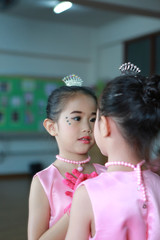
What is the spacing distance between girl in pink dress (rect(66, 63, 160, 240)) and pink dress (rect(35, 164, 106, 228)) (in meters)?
0.30

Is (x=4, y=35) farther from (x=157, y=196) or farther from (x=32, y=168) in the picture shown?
(x=157, y=196)

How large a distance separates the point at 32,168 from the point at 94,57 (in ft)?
9.06

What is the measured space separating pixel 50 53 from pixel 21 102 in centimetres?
118

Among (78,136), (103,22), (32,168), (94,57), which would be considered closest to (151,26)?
(103,22)

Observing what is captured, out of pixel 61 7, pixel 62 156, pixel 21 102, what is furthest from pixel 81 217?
pixel 21 102

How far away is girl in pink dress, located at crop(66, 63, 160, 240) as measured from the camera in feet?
2.79

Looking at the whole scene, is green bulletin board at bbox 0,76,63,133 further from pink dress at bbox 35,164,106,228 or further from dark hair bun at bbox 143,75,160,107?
dark hair bun at bbox 143,75,160,107

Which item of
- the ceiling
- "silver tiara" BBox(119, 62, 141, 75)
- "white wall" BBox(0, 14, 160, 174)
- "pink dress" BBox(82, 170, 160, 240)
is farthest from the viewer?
"white wall" BBox(0, 14, 160, 174)

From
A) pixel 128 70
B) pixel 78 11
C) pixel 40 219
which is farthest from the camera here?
pixel 78 11

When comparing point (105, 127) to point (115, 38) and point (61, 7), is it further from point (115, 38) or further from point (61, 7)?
point (115, 38)

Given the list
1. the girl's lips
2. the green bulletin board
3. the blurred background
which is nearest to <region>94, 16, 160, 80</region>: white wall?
the blurred background

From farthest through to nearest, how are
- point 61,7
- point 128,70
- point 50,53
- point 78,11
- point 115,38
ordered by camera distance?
point 50,53 → point 115,38 → point 78,11 → point 61,7 → point 128,70

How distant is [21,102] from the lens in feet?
22.3

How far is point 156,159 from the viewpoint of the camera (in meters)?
0.94
